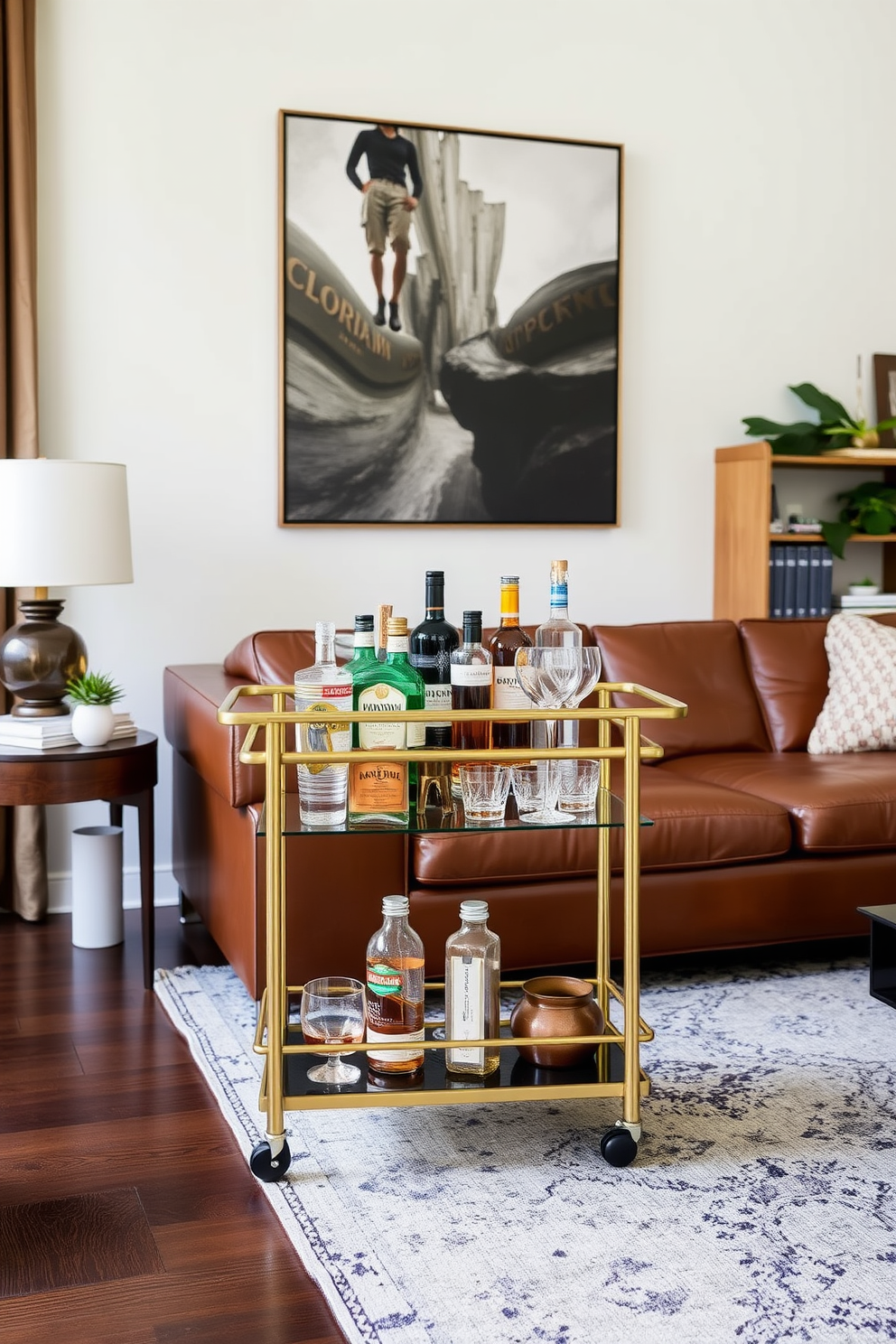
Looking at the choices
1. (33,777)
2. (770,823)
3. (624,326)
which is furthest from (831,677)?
(33,777)

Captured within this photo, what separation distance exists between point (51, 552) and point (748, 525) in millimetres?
2227

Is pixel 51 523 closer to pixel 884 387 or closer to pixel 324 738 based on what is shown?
pixel 324 738

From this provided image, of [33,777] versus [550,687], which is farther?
[33,777]

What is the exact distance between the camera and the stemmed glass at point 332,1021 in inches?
84.4

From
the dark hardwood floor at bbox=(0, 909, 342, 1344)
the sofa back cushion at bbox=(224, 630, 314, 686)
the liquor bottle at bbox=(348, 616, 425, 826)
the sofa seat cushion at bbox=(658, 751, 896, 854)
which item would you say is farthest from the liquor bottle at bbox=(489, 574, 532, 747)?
the sofa seat cushion at bbox=(658, 751, 896, 854)

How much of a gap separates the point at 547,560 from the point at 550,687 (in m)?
2.09

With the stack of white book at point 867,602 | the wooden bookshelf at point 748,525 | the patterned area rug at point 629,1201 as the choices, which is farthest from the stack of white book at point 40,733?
the stack of white book at point 867,602

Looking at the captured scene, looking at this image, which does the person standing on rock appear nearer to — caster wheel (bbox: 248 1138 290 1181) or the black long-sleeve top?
the black long-sleeve top

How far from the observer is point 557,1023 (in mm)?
2154

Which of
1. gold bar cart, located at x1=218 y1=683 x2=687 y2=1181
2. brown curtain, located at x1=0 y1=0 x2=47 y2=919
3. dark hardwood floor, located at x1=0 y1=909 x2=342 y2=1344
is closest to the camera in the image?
dark hardwood floor, located at x1=0 y1=909 x2=342 y2=1344

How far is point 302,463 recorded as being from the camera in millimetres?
3854

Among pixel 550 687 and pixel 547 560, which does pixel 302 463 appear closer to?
pixel 547 560

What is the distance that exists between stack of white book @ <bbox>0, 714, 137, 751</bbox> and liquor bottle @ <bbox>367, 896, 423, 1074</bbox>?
124cm

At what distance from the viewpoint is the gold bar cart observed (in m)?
1.99
